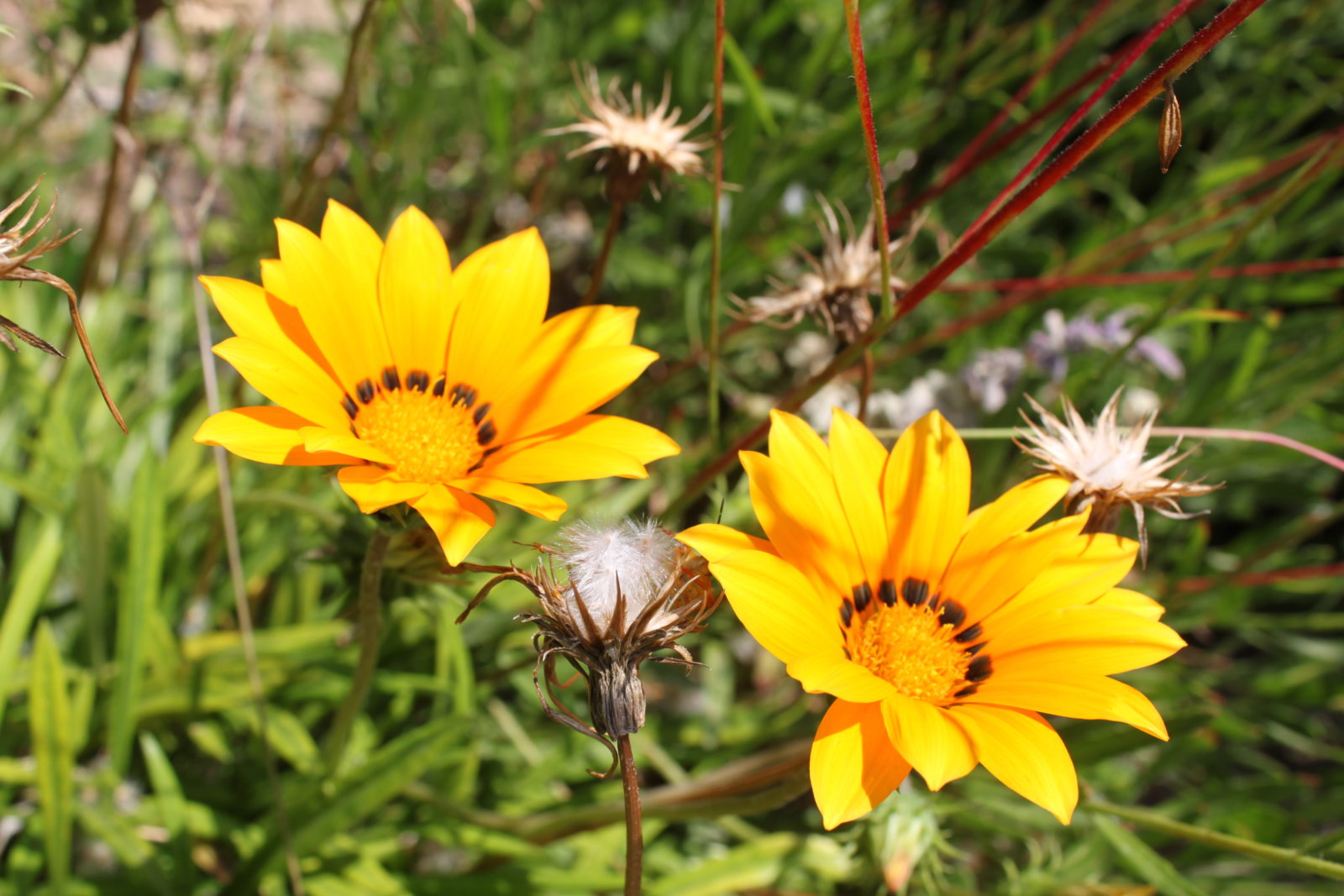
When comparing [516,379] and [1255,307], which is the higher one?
[1255,307]

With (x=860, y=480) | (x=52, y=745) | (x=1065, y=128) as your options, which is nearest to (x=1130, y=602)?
(x=860, y=480)

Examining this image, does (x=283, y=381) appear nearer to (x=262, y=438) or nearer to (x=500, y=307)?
(x=262, y=438)

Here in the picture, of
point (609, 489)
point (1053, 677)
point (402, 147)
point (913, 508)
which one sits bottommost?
point (1053, 677)

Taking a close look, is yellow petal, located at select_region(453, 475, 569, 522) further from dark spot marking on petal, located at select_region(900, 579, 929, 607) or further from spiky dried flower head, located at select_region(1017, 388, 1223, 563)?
spiky dried flower head, located at select_region(1017, 388, 1223, 563)

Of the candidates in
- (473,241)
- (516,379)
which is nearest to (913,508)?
(516,379)

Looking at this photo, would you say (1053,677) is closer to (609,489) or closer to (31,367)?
(609,489)

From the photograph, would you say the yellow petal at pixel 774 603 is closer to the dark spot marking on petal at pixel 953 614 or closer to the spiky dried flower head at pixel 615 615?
the spiky dried flower head at pixel 615 615

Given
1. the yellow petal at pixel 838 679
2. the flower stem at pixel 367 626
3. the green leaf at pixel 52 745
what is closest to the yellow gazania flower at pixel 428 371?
the flower stem at pixel 367 626
